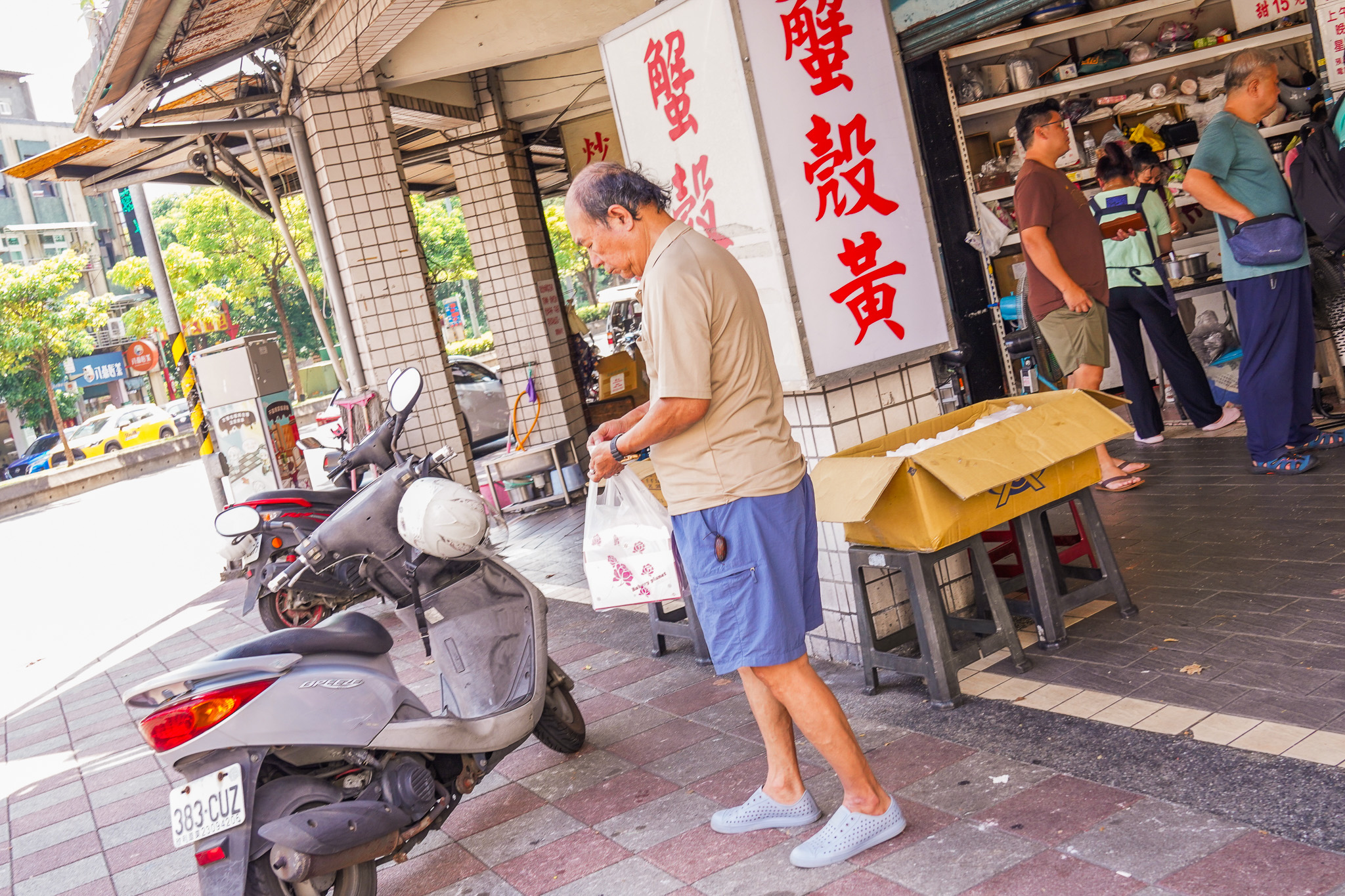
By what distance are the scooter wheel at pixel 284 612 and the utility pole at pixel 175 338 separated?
3.46 meters

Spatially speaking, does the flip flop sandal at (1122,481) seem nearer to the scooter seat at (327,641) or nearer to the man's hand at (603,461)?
the man's hand at (603,461)

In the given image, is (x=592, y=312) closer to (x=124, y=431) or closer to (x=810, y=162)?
(x=124, y=431)

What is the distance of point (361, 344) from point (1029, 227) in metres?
5.38

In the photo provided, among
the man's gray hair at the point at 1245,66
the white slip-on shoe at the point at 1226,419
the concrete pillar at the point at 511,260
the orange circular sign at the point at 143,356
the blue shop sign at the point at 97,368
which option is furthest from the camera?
the blue shop sign at the point at 97,368

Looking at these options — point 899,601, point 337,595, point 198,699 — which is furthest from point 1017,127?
point 198,699

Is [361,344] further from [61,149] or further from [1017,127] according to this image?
[1017,127]

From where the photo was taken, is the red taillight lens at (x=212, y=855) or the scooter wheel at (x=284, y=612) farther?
the scooter wheel at (x=284, y=612)

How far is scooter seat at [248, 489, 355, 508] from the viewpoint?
247 inches

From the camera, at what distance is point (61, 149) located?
875 centimetres

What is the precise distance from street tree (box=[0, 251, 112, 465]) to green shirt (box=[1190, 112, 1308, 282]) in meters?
26.2

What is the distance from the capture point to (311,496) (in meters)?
6.43

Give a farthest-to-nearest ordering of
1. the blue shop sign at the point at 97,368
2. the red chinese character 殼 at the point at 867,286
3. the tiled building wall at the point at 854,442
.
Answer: the blue shop sign at the point at 97,368
the tiled building wall at the point at 854,442
the red chinese character 殼 at the point at 867,286

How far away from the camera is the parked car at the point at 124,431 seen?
97.4ft

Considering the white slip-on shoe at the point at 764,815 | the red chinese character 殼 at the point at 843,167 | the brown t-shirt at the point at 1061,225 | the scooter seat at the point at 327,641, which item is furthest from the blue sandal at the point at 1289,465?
the scooter seat at the point at 327,641
